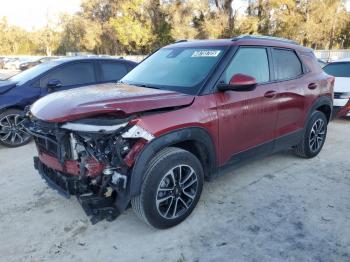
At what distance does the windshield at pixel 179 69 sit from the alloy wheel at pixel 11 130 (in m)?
3.06

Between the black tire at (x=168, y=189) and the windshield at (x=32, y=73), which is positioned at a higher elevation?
the windshield at (x=32, y=73)

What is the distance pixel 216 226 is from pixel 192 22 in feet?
114

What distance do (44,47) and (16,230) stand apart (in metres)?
63.5

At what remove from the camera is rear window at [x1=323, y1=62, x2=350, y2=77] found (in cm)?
886

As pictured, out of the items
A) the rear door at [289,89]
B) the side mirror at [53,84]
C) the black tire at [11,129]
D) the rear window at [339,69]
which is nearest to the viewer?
the rear door at [289,89]

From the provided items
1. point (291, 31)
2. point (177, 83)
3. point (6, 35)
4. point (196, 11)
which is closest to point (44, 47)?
point (6, 35)

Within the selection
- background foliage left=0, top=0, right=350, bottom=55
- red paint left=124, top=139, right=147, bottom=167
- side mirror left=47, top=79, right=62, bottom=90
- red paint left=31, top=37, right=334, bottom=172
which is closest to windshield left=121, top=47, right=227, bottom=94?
red paint left=31, top=37, right=334, bottom=172

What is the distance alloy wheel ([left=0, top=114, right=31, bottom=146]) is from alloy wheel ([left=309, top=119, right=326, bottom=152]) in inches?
200

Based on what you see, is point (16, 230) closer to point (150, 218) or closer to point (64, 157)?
point (64, 157)

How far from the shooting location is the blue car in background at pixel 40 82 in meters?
6.19

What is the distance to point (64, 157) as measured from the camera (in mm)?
3090

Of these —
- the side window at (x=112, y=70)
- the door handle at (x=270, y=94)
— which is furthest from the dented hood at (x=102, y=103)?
the side window at (x=112, y=70)

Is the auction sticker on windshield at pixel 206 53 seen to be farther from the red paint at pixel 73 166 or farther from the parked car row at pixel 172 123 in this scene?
the red paint at pixel 73 166

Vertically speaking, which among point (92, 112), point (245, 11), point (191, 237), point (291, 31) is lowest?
point (191, 237)
